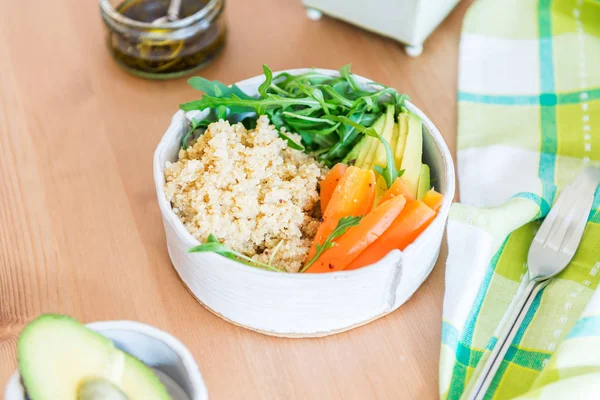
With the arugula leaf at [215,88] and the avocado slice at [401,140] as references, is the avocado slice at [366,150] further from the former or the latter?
the arugula leaf at [215,88]

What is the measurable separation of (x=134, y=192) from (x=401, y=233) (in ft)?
1.30

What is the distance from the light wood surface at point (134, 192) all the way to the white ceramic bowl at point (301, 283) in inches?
1.1

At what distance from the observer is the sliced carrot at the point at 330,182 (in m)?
0.76

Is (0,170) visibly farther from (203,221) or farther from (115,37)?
(203,221)

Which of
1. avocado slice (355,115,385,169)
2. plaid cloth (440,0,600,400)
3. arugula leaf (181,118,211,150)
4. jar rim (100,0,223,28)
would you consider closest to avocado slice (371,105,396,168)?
avocado slice (355,115,385,169)

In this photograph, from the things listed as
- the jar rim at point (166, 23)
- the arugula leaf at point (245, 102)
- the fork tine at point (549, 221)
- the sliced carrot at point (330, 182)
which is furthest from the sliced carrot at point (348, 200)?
the jar rim at point (166, 23)

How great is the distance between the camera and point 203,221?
689 millimetres

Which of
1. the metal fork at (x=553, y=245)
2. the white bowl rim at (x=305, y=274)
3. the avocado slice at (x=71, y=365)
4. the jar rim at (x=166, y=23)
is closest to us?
the avocado slice at (x=71, y=365)

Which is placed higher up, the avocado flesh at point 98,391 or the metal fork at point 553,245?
the avocado flesh at point 98,391

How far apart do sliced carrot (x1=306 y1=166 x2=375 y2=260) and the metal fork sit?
22cm

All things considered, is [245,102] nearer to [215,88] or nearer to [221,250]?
[215,88]

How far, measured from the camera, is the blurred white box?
101 cm

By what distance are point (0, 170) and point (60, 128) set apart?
11 centimetres

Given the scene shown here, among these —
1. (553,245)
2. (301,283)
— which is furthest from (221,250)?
(553,245)
